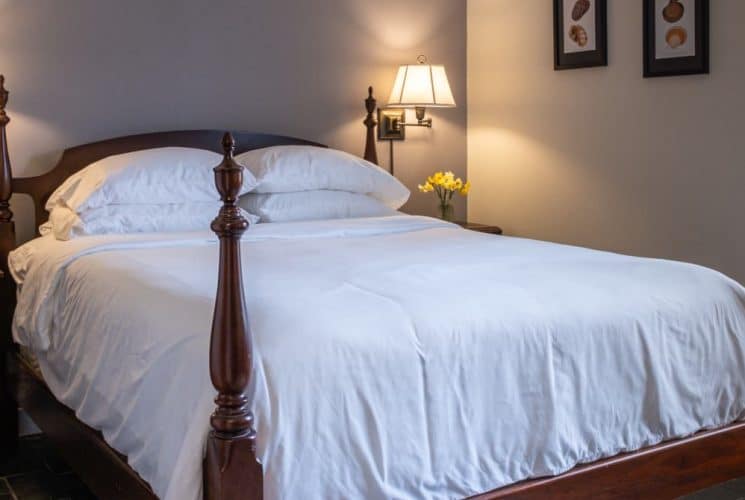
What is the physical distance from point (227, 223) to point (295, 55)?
2.42 m

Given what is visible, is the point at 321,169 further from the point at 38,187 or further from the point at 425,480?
the point at 425,480

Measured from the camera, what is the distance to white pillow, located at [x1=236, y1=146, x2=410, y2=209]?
3.33 meters

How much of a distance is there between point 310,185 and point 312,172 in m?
0.05

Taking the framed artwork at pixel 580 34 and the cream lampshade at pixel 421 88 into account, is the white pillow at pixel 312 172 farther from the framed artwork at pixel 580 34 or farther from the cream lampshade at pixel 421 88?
the framed artwork at pixel 580 34

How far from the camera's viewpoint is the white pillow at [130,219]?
290 cm

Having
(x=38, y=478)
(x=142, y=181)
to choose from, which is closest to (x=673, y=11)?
(x=142, y=181)

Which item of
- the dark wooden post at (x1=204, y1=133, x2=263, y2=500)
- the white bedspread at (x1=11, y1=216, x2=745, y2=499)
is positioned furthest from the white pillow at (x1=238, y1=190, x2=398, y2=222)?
the dark wooden post at (x1=204, y1=133, x2=263, y2=500)

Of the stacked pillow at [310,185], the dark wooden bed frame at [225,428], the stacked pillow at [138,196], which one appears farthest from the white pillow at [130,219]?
the dark wooden bed frame at [225,428]

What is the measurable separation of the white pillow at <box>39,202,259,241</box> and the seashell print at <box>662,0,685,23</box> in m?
1.68

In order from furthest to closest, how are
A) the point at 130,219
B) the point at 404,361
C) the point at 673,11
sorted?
the point at 673,11
the point at 130,219
the point at 404,361

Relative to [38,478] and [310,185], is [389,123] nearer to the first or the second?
[310,185]

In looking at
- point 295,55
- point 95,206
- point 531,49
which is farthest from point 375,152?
point 95,206

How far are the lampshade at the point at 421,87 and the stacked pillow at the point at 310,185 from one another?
0.47 m

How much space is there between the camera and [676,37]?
3.28 meters
